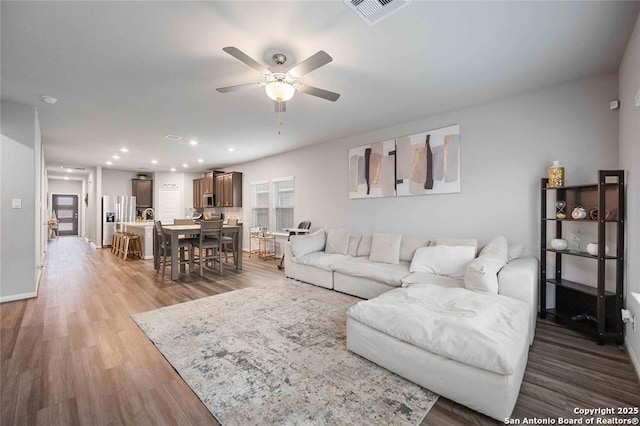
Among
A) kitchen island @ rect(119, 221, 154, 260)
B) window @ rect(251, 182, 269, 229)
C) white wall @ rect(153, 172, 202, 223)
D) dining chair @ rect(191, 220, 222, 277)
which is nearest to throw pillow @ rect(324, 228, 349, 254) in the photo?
dining chair @ rect(191, 220, 222, 277)

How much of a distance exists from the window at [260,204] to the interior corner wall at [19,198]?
432 cm

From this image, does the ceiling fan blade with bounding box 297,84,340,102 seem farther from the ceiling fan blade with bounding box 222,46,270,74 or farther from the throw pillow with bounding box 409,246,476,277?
the throw pillow with bounding box 409,246,476,277

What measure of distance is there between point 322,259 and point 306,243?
546 mm

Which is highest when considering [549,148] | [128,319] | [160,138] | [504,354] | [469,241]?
[160,138]

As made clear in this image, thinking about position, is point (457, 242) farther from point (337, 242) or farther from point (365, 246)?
point (337, 242)

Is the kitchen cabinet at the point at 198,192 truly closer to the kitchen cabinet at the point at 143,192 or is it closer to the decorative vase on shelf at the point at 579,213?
the kitchen cabinet at the point at 143,192

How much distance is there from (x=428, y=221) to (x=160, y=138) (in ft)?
16.8

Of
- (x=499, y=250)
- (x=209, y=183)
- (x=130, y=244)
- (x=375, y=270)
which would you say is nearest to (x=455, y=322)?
(x=499, y=250)

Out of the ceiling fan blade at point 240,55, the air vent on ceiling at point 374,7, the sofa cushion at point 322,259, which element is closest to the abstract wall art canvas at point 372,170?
the sofa cushion at point 322,259

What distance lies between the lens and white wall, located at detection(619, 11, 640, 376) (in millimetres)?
2033

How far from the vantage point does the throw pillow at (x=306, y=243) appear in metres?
4.50

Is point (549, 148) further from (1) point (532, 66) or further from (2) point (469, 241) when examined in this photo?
(2) point (469, 241)

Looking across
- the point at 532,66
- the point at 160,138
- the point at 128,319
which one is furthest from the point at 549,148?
the point at 160,138

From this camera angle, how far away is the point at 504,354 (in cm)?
148
